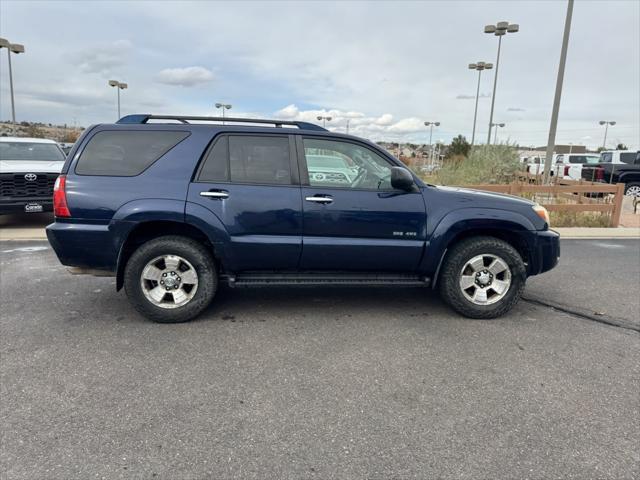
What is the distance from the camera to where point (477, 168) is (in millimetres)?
14711

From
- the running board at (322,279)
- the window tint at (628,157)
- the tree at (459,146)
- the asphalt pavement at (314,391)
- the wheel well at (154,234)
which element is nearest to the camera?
the asphalt pavement at (314,391)

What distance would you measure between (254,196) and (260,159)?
390mm

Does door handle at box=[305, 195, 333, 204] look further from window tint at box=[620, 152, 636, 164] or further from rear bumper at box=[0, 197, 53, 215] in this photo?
window tint at box=[620, 152, 636, 164]

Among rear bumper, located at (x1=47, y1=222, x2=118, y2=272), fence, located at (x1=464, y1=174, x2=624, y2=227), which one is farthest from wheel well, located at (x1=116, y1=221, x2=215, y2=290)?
fence, located at (x1=464, y1=174, x2=624, y2=227)

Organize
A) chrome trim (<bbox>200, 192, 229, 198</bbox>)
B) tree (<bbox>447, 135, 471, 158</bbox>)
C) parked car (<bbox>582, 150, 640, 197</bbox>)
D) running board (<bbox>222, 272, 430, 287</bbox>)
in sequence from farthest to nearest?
tree (<bbox>447, 135, 471, 158</bbox>) → parked car (<bbox>582, 150, 640, 197</bbox>) → running board (<bbox>222, 272, 430, 287</bbox>) → chrome trim (<bbox>200, 192, 229, 198</bbox>)

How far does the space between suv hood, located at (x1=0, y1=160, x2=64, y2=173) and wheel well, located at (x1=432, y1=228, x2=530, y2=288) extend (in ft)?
24.8

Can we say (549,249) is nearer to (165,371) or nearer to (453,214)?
(453,214)

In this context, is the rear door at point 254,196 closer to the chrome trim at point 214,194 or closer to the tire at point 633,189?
the chrome trim at point 214,194

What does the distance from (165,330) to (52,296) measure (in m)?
1.79

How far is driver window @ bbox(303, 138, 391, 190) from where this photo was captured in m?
4.14

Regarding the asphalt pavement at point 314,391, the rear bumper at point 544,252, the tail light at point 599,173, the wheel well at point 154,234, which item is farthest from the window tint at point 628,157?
the wheel well at point 154,234

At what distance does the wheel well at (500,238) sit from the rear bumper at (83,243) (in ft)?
10.1

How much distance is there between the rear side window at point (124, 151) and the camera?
3939mm

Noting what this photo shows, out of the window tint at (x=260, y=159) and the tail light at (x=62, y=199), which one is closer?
the tail light at (x=62, y=199)
